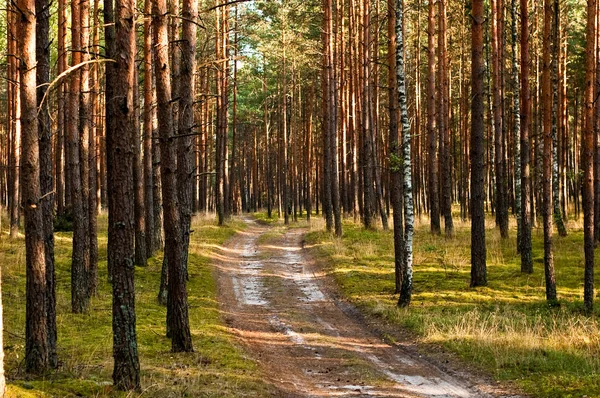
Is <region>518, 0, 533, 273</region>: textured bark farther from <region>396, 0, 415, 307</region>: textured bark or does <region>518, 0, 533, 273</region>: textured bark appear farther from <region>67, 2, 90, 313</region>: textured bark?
<region>67, 2, 90, 313</region>: textured bark

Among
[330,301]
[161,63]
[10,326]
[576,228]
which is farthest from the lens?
[576,228]

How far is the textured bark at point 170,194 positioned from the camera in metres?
10.8

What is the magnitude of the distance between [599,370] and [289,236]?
25972 mm

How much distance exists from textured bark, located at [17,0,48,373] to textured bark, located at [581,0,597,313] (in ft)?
38.6

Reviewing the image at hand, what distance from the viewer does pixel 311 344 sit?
498 inches

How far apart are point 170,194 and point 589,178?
34.5ft

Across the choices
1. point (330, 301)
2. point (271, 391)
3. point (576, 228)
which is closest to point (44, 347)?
point (271, 391)

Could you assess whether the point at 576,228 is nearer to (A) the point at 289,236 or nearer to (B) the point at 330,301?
(A) the point at 289,236

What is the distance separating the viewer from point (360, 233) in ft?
→ 97.9

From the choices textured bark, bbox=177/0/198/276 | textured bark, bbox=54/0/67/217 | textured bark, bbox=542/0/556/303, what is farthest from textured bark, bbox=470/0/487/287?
textured bark, bbox=54/0/67/217

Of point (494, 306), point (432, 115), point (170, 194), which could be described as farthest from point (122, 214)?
point (432, 115)

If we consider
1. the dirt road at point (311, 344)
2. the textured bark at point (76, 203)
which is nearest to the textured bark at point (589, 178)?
the dirt road at point (311, 344)

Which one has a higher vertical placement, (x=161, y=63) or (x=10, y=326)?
(x=161, y=63)

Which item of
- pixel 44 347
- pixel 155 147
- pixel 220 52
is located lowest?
pixel 44 347
